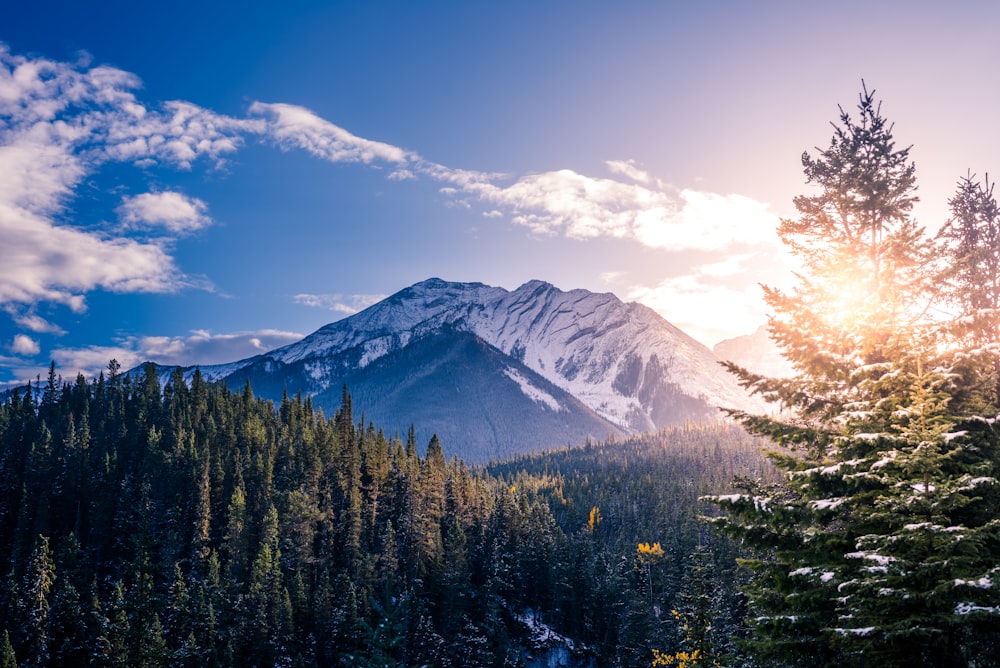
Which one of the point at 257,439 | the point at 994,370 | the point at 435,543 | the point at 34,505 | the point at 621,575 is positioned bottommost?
the point at 621,575

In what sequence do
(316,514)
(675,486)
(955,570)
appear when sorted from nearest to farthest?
(955,570) → (316,514) → (675,486)

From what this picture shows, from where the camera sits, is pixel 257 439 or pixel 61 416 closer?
pixel 257 439

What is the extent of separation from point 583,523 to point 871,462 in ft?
497

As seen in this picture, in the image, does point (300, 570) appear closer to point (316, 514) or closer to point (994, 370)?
point (316, 514)

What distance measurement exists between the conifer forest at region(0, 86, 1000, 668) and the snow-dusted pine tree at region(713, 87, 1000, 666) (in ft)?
0.24

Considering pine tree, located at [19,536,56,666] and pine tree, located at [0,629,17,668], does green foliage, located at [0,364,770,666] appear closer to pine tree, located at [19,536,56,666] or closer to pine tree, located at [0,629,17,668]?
pine tree, located at [19,536,56,666]

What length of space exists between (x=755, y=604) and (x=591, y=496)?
570ft

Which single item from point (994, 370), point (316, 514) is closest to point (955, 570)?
point (994, 370)

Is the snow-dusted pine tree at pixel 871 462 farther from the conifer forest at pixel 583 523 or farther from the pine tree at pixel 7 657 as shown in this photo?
the pine tree at pixel 7 657

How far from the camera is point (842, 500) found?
13023mm

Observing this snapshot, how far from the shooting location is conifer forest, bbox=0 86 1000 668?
1257 cm

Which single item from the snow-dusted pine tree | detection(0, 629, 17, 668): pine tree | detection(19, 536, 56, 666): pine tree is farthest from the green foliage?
the snow-dusted pine tree

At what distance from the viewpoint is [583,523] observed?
157 metres

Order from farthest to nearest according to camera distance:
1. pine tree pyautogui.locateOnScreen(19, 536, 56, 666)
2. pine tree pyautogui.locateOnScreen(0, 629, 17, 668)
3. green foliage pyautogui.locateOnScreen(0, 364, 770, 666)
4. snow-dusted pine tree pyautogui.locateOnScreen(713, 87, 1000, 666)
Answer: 1. green foliage pyautogui.locateOnScreen(0, 364, 770, 666)
2. pine tree pyautogui.locateOnScreen(19, 536, 56, 666)
3. pine tree pyautogui.locateOnScreen(0, 629, 17, 668)
4. snow-dusted pine tree pyautogui.locateOnScreen(713, 87, 1000, 666)
